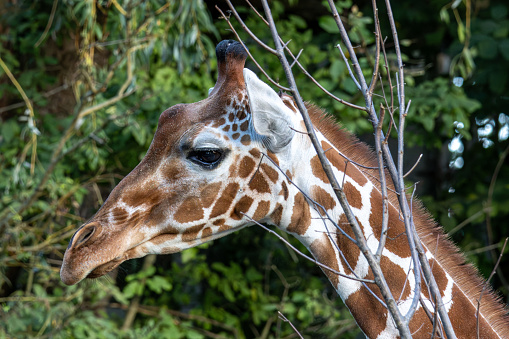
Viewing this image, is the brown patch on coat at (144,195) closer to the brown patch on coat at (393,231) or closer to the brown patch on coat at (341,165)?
the brown patch on coat at (341,165)

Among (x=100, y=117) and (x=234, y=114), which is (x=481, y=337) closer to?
(x=234, y=114)

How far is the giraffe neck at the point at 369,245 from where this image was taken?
1701 millimetres

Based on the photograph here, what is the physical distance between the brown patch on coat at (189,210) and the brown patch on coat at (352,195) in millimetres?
414

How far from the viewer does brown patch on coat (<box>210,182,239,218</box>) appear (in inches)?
70.7

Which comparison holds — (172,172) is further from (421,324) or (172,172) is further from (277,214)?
(421,324)

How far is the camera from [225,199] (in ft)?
5.90

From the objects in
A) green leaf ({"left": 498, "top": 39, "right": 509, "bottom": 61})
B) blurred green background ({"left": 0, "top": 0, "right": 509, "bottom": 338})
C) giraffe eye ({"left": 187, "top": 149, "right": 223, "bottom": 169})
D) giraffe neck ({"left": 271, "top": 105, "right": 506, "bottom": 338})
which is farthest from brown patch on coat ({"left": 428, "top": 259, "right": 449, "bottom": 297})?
green leaf ({"left": 498, "top": 39, "right": 509, "bottom": 61})

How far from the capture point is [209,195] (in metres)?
1.79

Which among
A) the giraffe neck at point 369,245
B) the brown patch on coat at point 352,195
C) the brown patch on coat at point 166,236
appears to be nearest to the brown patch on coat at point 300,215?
the giraffe neck at point 369,245

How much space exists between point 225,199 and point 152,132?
232 centimetres

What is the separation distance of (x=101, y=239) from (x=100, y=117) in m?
2.50

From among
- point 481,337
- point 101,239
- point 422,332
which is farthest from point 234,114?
point 481,337

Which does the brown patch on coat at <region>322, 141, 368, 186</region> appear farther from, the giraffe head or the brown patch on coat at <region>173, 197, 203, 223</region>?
the brown patch on coat at <region>173, 197, 203, 223</region>

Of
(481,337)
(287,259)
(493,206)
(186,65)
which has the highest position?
(481,337)
